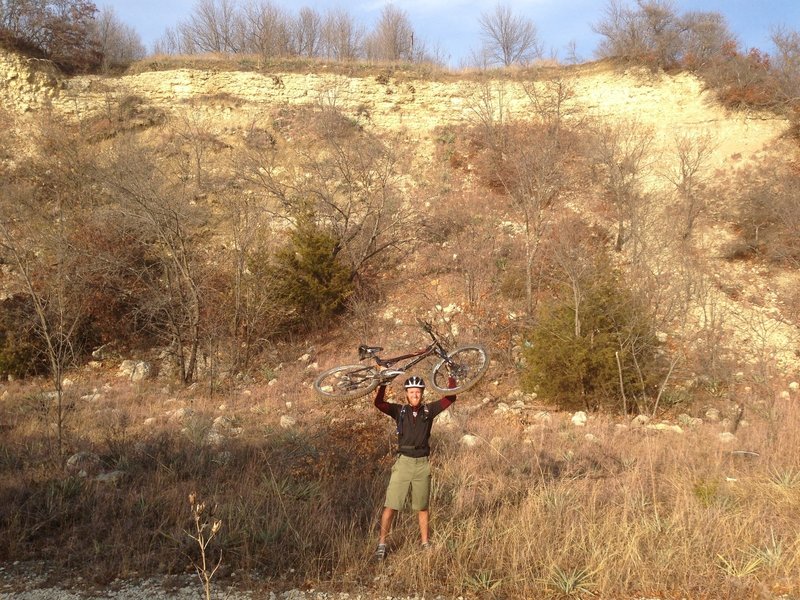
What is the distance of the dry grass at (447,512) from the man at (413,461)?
259 millimetres

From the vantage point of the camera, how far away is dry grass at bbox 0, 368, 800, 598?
397 centimetres

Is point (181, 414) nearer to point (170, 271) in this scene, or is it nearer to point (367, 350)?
point (367, 350)

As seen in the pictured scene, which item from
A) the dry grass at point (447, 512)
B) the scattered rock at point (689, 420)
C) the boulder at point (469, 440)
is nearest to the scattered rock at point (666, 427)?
the scattered rock at point (689, 420)

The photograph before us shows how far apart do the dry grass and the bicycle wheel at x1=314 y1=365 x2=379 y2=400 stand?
0.88 meters

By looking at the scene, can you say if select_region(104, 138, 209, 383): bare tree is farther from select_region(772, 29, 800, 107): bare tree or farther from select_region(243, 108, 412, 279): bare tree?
select_region(772, 29, 800, 107): bare tree

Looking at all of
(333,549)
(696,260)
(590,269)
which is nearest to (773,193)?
(696,260)

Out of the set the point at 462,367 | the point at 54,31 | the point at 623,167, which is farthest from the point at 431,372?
the point at 54,31

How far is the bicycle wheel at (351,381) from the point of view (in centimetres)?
880

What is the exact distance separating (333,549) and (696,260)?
15.2 meters

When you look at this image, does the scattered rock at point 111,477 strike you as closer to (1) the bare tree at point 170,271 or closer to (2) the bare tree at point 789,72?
(1) the bare tree at point 170,271

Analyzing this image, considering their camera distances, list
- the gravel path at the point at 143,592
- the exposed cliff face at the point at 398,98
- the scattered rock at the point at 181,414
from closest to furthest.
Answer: the gravel path at the point at 143,592
the scattered rock at the point at 181,414
the exposed cliff face at the point at 398,98

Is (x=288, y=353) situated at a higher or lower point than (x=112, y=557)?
lower

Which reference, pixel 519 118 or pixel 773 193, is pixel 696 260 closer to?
pixel 773 193

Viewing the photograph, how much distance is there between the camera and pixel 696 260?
15961 mm
